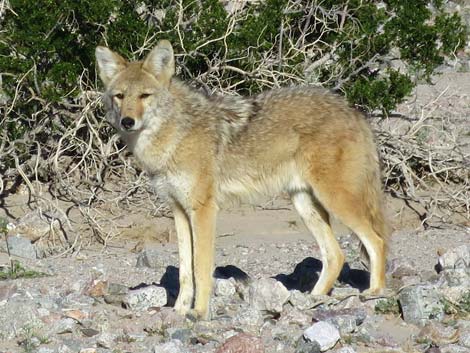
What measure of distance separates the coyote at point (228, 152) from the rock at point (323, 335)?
3.73 feet

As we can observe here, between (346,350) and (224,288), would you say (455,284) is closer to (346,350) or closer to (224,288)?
(346,350)

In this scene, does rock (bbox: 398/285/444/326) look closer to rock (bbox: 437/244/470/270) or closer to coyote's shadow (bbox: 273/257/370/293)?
rock (bbox: 437/244/470/270)

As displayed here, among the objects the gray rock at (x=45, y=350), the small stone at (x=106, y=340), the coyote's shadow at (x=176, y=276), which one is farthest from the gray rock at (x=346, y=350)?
the coyote's shadow at (x=176, y=276)

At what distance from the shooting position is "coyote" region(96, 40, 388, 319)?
7.62 m

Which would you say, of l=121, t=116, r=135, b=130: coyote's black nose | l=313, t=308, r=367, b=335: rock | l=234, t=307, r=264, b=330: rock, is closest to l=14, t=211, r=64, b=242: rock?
l=121, t=116, r=135, b=130: coyote's black nose

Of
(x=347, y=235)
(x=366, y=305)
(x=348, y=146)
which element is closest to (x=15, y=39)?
(x=347, y=235)

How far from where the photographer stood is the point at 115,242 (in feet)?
36.6

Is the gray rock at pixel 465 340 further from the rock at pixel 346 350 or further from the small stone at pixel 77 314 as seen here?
the small stone at pixel 77 314

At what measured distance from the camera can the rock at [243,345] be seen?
20.8 ft

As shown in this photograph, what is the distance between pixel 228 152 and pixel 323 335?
6.39 ft

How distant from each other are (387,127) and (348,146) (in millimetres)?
4981

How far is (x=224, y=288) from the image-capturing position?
8.02m

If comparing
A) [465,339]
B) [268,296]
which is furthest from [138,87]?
[465,339]

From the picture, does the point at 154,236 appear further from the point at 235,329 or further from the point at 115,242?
the point at 235,329
